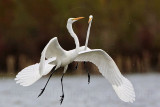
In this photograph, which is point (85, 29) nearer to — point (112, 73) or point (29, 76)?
point (29, 76)

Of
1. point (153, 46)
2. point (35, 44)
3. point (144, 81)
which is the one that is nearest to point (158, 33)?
point (153, 46)

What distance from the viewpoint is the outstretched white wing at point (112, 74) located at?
7418 millimetres

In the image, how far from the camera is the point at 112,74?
7.46 metres

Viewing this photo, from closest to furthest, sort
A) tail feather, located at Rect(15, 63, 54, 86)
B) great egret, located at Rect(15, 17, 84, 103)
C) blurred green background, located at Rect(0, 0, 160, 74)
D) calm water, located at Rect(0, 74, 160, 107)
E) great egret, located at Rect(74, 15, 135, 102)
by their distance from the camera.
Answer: great egret, located at Rect(74, 15, 135, 102), great egret, located at Rect(15, 17, 84, 103), tail feather, located at Rect(15, 63, 54, 86), calm water, located at Rect(0, 74, 160, 107), blurred green background, located at Rect(0, 0, 160, 74)

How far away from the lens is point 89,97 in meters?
16.4

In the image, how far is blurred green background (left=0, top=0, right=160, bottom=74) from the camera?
1955 cm

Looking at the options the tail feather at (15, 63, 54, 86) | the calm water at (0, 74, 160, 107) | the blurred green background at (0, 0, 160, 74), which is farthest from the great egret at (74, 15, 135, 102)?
the blurred green background at (0, 0, 160, 74)

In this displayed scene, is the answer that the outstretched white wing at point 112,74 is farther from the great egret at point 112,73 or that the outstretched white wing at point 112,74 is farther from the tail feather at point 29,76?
the tail feather at point 29,76

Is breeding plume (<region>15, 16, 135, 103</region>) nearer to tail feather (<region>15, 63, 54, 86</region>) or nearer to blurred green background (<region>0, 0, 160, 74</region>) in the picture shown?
tail feather (<region>15, 63, 54, 86</region>)

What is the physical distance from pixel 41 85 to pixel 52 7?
4190 mm

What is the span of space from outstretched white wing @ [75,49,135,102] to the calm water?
6.40 m

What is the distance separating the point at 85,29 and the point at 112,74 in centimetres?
1270

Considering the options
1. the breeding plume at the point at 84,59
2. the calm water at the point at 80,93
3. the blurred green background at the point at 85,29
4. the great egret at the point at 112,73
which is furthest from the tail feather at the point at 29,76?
the blurred green background at the point at 85,29

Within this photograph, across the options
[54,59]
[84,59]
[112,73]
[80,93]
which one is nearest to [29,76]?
[54,59]
